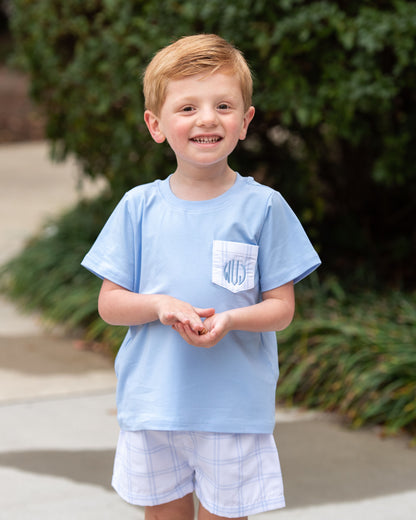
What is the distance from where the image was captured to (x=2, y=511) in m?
3.05

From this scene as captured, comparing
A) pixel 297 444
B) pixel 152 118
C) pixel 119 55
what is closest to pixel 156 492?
pixel 152 118

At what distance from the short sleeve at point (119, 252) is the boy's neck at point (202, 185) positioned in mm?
146

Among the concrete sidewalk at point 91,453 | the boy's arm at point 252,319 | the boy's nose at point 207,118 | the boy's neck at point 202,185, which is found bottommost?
the concrete sidewalk at point 91,453

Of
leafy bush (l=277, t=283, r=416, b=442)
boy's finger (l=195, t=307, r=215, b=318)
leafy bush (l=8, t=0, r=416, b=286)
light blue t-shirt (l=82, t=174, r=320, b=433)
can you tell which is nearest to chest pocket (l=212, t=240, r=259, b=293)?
light blue t-shirt (l=82, t=174, r=320, b=433)

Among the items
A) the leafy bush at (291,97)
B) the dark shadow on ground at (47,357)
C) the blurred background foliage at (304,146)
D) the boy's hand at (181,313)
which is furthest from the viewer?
the dark shadow on ground at (47,357)

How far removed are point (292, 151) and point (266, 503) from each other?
367cm

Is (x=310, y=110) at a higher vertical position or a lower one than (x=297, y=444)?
higher

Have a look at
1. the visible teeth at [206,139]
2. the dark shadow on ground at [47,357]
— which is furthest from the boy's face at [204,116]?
the dark shadow on ground at [47,357]

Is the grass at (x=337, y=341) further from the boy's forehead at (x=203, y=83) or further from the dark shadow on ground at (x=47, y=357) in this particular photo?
the boy's forehead at (x=203, y=83)

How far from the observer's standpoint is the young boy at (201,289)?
2.03m

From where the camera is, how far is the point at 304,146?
202 inches

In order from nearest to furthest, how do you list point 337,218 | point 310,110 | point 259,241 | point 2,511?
point 259,241, point 2,511, point 310,110, point 337,218

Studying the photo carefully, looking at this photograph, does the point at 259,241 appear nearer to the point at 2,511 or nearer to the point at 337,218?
the point at 2,511

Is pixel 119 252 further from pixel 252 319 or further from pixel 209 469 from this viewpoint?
pixel 209 469
